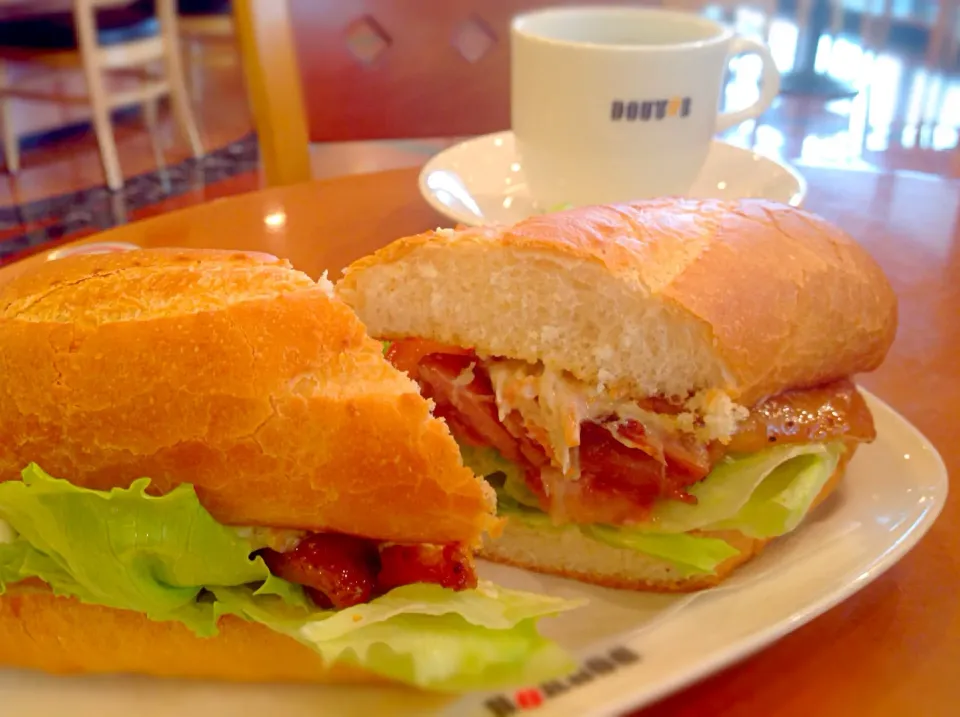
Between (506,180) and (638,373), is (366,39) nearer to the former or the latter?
(506,180)

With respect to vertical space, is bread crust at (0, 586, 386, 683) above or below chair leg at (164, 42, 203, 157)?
above

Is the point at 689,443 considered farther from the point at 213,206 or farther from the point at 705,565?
the point at 213,206

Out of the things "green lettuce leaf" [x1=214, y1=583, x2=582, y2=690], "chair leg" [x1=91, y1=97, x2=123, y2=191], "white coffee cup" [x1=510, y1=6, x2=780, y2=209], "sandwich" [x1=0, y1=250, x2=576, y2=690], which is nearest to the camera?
"green lettuce leaf" [x1=214, y1=583, x2=582, y2=690]

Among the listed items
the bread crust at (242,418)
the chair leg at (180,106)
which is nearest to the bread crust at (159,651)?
the bread crust at (242,418)

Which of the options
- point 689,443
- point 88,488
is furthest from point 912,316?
point 88,488

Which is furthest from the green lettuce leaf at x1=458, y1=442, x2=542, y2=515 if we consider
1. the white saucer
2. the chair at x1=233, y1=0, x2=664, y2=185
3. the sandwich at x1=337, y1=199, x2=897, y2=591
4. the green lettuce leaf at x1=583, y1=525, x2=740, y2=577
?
the chair at x1=233, y1=0, x2=664, y2=185

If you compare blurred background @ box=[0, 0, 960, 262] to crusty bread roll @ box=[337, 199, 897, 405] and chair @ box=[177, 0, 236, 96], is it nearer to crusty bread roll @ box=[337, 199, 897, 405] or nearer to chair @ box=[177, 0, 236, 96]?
chair @ box=[177, 0, 236, 96]

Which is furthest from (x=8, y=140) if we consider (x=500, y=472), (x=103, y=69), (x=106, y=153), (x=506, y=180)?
(x=500, y=472)

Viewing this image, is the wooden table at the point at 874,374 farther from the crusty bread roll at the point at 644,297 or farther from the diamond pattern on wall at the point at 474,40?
the diamond pattern on wall at the point at 474,40
